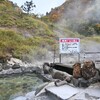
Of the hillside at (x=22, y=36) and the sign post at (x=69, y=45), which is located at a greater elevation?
the hillside at (x=22, y=36)

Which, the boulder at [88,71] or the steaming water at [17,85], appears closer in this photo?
the boulder at [88,71]

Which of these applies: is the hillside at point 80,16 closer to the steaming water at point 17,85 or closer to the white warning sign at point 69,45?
the steaming water at point 17,85

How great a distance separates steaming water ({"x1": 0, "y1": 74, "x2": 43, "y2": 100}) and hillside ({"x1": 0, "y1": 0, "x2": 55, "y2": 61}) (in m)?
5.38

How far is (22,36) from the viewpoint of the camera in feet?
86.0

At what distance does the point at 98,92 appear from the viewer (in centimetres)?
804

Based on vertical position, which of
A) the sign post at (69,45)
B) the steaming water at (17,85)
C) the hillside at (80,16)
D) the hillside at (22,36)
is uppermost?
the hillside at (80,16)

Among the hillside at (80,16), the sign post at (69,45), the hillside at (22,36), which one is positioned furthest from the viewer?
the hillside at (80,16)

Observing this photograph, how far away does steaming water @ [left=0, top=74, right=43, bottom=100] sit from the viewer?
34.6 ft

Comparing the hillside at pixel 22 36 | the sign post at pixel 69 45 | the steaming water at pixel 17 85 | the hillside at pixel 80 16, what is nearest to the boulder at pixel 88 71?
the steaming water at pixel 17 85

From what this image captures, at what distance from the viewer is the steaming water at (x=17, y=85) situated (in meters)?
10.6

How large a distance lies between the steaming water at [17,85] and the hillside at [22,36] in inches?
212

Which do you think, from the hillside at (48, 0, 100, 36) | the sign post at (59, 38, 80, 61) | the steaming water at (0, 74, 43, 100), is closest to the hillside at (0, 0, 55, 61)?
the steaming water at (0, 74, 43, 100)

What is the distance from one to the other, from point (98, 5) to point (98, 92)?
36.1 metres

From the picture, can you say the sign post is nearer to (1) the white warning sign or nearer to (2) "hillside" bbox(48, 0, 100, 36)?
(1) the white warning sign
